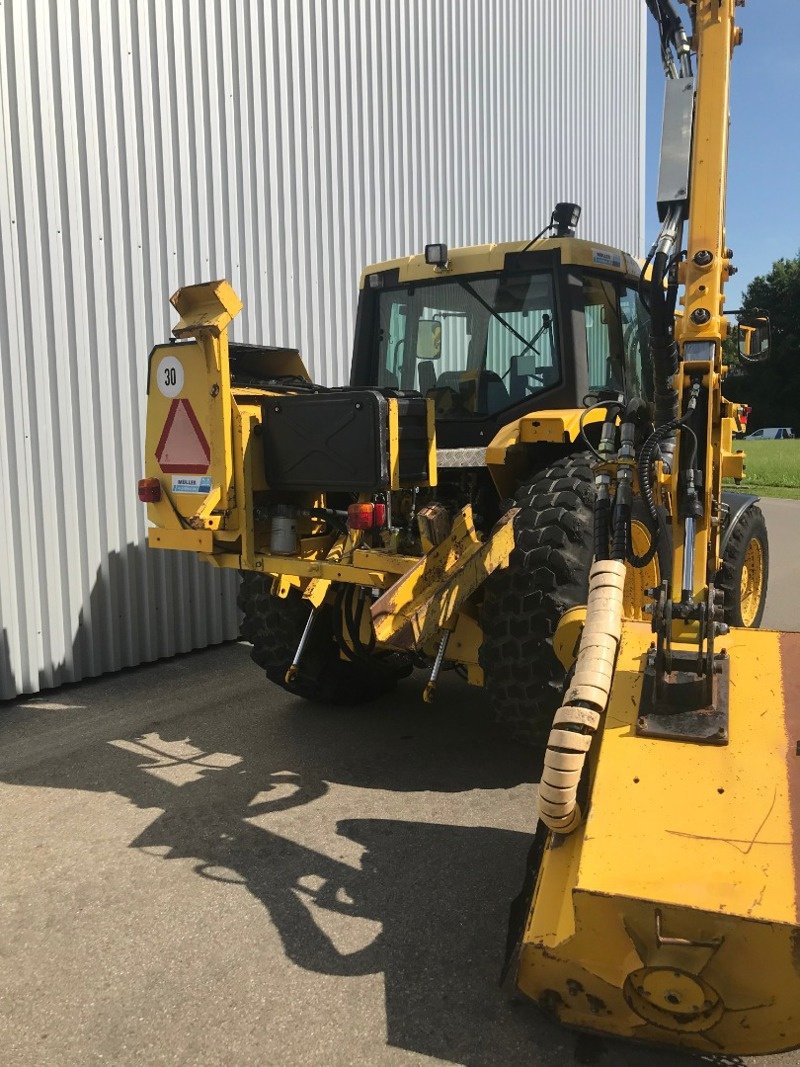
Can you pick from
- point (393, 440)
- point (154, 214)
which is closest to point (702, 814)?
point (393, 440)

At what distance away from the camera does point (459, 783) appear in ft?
14.2

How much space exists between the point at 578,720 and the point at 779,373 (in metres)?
53.5

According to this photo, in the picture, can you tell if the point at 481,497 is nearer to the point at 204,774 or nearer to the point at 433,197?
the point at 204,774

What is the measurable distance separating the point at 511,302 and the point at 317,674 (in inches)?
92.9

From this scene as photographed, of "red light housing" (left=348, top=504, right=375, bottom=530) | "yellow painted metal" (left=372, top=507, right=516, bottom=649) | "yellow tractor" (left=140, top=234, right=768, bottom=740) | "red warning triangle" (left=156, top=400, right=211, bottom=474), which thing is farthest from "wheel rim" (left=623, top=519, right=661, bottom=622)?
"red warning triangle" (left=156, top=400, right=211, bottom=474)

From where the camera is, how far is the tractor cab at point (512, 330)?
468cm

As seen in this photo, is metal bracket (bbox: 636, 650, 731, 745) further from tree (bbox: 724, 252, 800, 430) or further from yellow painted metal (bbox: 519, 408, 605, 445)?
tree (bbox: 724, 252, 800, 430)

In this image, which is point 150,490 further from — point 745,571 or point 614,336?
point 745,571

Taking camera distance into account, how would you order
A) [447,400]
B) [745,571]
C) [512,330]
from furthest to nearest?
[745,571] < [447,400] < [512,330]

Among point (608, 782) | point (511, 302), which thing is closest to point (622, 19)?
point (511, 302)

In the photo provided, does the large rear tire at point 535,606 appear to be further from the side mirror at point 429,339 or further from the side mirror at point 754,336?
the side mirror at point 429,339

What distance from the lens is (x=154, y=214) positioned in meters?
6.33

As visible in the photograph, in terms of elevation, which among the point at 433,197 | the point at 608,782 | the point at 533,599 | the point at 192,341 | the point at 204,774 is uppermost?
the point at 433,197

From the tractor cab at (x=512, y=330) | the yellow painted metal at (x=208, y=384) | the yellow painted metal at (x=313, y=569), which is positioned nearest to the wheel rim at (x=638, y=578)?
the tractor cab at (x=512, y=330)
